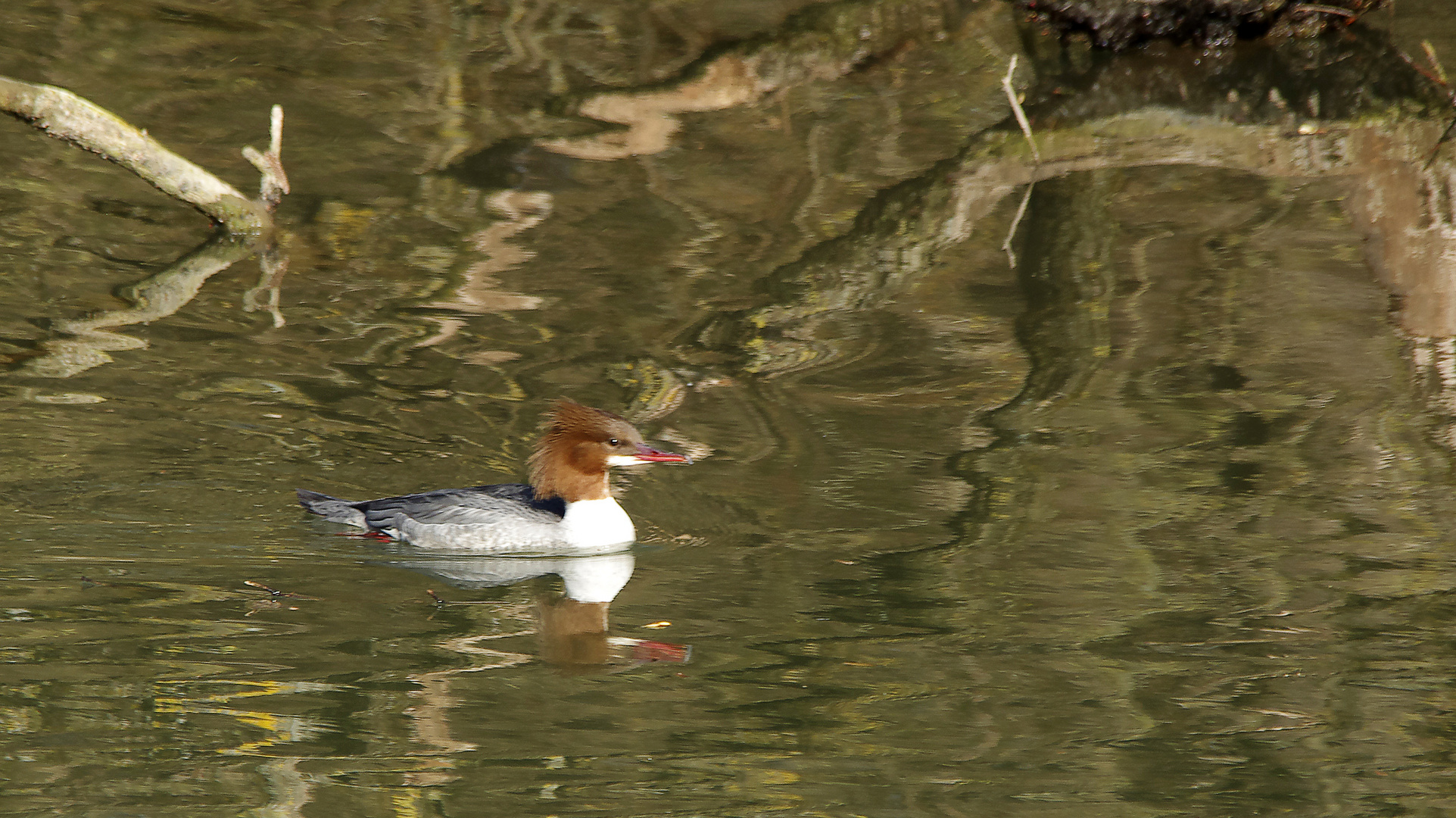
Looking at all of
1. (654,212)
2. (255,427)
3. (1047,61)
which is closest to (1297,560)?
(255,427)

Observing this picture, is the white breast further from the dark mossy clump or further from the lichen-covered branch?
the dark mossy clump

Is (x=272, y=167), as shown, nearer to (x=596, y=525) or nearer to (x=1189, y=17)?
(x=596, y=525)

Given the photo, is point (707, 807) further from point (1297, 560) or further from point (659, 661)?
point (1297, 560)

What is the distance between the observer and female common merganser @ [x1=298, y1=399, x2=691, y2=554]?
7.46 meters

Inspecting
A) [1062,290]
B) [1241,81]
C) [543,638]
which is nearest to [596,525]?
[543,638]

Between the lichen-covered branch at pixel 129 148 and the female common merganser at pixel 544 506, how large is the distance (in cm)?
384

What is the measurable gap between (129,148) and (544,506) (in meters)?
4.45

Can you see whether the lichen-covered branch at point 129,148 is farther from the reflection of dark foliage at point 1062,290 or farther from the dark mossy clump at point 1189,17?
the dark mossy clump at point 1189,17

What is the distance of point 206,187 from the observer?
1084 centimetres

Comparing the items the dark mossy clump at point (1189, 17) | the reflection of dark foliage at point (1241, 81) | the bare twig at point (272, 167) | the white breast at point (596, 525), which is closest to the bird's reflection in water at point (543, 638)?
the white breast at point (596, 525)

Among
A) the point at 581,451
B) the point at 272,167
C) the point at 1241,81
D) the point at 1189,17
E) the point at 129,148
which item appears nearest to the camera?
the point at 581,451

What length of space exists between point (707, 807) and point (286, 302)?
20.4 ft

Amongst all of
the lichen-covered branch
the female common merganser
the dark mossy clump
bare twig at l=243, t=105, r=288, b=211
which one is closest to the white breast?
the female common merganser

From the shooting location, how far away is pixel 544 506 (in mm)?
7746
